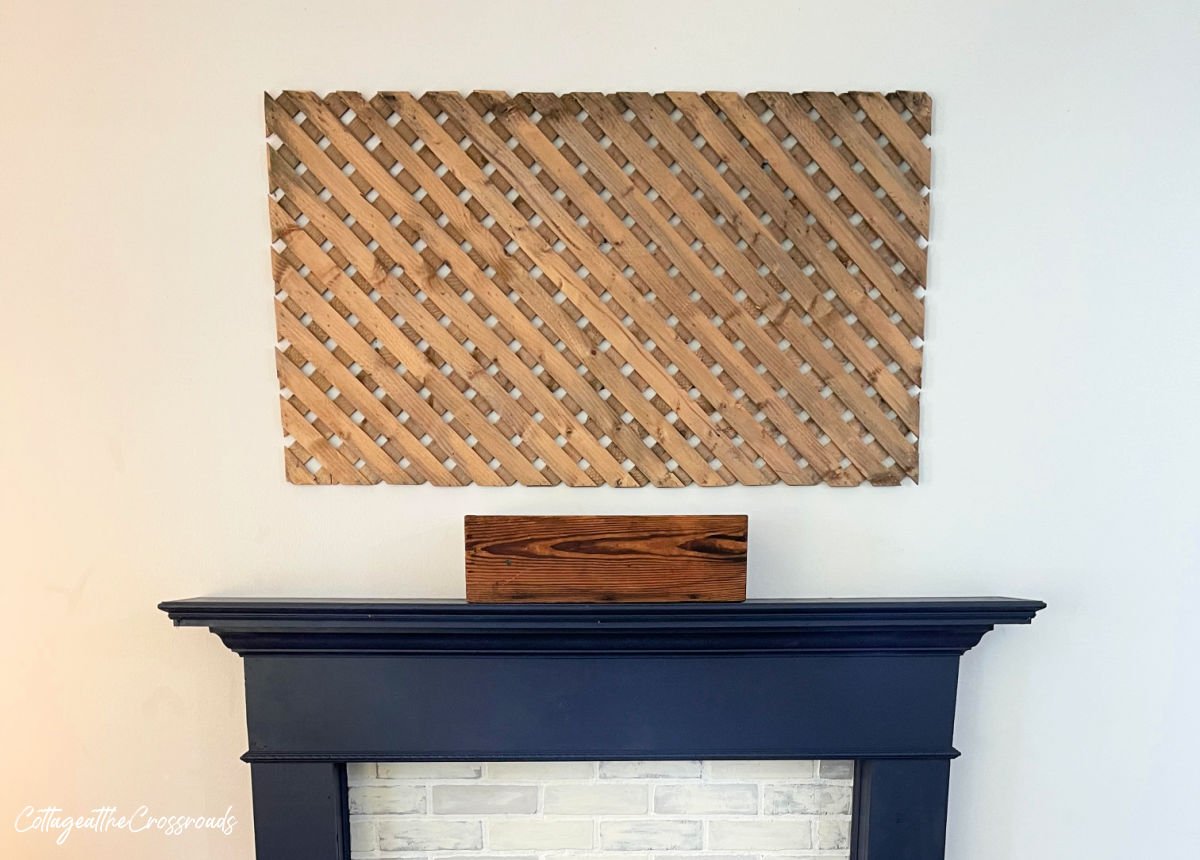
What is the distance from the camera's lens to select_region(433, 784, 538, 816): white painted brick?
0.98 metres

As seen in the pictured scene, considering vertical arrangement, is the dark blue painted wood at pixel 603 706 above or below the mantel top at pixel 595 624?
below

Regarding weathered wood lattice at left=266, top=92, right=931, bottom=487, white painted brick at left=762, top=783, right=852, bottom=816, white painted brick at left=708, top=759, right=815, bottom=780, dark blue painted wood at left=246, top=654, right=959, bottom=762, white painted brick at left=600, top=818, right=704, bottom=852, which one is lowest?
white painted brick at left=600, top=818, right=704, bottom=852

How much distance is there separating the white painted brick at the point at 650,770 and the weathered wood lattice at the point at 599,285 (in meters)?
0.43

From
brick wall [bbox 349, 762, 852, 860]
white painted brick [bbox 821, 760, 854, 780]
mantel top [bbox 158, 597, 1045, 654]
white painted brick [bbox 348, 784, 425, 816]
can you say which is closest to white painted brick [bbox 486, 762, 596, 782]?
brick wall [bbox 349, 762, 852, 860]

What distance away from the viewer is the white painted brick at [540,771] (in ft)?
3.22

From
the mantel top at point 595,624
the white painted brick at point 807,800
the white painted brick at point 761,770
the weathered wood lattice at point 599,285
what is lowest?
the white painted brick at point 807,800

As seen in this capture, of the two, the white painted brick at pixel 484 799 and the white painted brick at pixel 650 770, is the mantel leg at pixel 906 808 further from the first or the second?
the white painted brick at pixel 484 799

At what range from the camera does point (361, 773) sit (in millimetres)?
972

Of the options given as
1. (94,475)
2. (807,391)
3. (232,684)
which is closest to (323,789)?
(232,684)

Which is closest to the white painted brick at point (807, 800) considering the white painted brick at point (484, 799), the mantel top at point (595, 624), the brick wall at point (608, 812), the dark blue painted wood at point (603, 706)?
the brick wall at point (608, 812)

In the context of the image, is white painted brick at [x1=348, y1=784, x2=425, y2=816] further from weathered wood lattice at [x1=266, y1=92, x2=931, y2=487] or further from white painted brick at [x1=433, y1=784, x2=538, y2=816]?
weathered wood lattice at [x1=266, y1=92, x2=931, y2=487]

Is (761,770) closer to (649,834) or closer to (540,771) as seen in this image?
(649,834)

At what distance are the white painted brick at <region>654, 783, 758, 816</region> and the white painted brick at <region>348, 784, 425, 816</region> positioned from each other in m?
0.36

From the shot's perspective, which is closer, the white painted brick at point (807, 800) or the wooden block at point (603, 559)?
the wooden block at point (603, 559)
